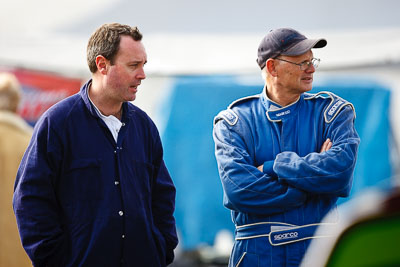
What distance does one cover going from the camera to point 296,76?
3.42 metres

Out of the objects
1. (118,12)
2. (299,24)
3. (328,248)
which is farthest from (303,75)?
(118,12)

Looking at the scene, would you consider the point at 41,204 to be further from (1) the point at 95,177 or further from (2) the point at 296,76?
(2) the point at 296,76

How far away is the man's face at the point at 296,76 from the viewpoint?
3.42m

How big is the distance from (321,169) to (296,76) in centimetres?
49

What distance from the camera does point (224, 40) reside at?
Answer: 8398 mm

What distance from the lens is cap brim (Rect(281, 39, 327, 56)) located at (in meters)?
3.37

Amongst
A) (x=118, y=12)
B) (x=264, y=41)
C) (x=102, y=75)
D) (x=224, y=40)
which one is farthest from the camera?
(x=118, y=12)

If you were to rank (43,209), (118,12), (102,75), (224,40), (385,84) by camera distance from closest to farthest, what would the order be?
1. (43,209)
2. (102,75)
3. (385,84)
4. (224,40)
5. (118,12)

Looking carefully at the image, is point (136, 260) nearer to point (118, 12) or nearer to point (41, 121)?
point (41, 121)

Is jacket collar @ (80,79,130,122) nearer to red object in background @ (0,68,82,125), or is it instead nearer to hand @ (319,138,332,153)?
hand @ (319,138,332,153)

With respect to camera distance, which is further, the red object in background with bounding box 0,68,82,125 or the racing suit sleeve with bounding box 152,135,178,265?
the red object in background with bounding box 0,68,82,125

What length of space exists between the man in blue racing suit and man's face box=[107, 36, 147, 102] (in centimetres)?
51

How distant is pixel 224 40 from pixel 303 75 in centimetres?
505

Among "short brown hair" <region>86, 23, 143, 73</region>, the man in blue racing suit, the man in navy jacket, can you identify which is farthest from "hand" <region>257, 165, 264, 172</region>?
"short brown hair" <region>86, 23, 143, 73</region>
